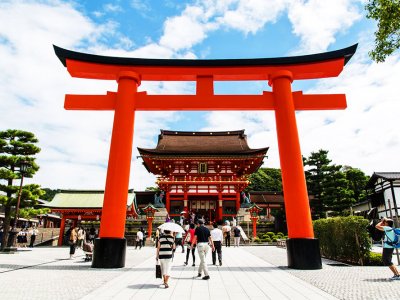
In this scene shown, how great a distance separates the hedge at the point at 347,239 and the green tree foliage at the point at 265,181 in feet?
158

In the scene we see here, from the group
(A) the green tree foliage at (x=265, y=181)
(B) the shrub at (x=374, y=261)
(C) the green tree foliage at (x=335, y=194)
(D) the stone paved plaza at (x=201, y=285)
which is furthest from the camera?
(A) the green tree foliage at (x=265, y=181)

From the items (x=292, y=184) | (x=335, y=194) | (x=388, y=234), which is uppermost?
(x=335, y=194)

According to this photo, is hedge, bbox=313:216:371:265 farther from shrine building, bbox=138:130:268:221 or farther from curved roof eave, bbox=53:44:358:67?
shrine building, bbox=138:130:268:221

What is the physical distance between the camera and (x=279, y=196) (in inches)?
1185

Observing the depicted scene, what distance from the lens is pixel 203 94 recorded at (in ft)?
30.8

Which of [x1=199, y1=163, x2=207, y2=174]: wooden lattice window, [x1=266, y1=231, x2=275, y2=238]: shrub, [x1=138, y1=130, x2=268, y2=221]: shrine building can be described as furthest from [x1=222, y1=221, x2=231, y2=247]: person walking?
[x1=199, y1=163, x2=207, y2=174]: wooden lattice window

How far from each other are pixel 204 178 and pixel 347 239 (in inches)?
615

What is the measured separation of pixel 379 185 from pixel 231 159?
51.9 ft

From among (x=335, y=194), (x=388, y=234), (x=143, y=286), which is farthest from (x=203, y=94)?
(x=335, y=194)

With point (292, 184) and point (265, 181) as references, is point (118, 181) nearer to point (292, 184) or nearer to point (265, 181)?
point (292, 184)

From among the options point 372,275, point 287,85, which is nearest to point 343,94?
point 287,85

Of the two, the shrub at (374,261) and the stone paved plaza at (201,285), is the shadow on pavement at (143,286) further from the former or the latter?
the shrub at (374,261)

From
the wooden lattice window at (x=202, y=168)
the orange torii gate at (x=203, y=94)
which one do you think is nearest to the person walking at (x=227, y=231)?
the orange torii gate at (x=203, y=94)

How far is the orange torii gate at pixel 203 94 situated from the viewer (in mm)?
8492
